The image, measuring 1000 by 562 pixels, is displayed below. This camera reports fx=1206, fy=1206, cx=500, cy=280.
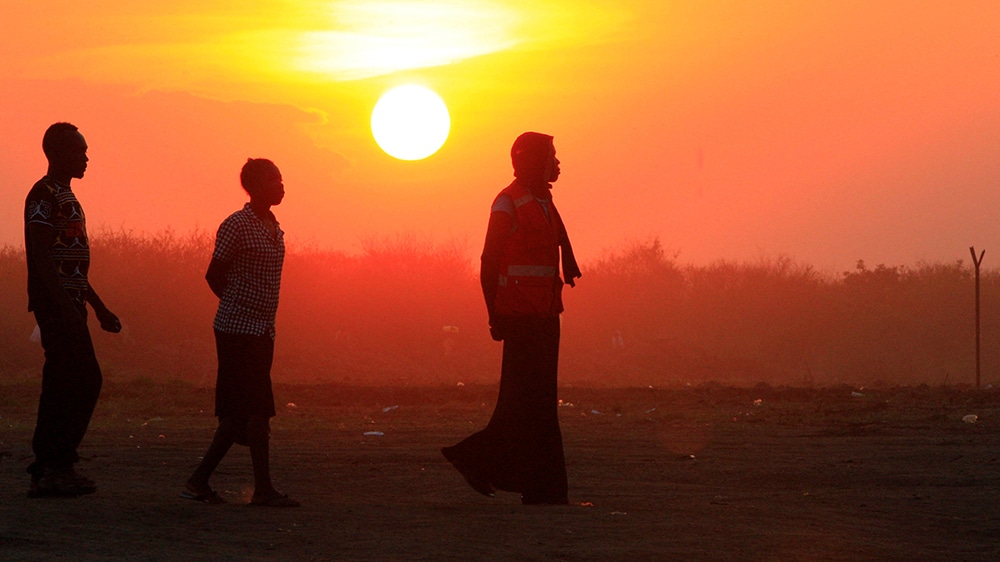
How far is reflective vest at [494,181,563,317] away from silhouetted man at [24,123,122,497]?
2.26 meters

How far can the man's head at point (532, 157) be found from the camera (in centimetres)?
738

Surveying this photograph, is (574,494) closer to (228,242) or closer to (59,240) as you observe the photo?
(228,242)

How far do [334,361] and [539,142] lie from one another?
27309 millimetres

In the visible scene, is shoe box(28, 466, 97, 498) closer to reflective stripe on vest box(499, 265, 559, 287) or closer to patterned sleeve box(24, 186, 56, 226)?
patterned sleeve box(24, 186, 56, 226)

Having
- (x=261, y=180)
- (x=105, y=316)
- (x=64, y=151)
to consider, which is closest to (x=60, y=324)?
(x=105, y=316)

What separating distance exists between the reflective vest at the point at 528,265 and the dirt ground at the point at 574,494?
1.20 metres

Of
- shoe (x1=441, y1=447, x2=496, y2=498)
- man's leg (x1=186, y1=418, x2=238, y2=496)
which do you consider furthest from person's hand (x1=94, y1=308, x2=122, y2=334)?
shoe (x1=441, y1=447, x2=496, y2=498)

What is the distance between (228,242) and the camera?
6.82 meters

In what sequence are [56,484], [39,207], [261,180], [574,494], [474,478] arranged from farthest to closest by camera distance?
[574,494] < [474,478] < [261,180] < [39,207] < [56,484]

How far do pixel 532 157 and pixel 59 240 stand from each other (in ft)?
9.20

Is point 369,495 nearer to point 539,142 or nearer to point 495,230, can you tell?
point 495,230

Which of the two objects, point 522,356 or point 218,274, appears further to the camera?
point 522,356

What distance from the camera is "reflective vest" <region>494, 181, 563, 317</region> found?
23.6ft

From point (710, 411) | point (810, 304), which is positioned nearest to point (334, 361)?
point (710, 411)
